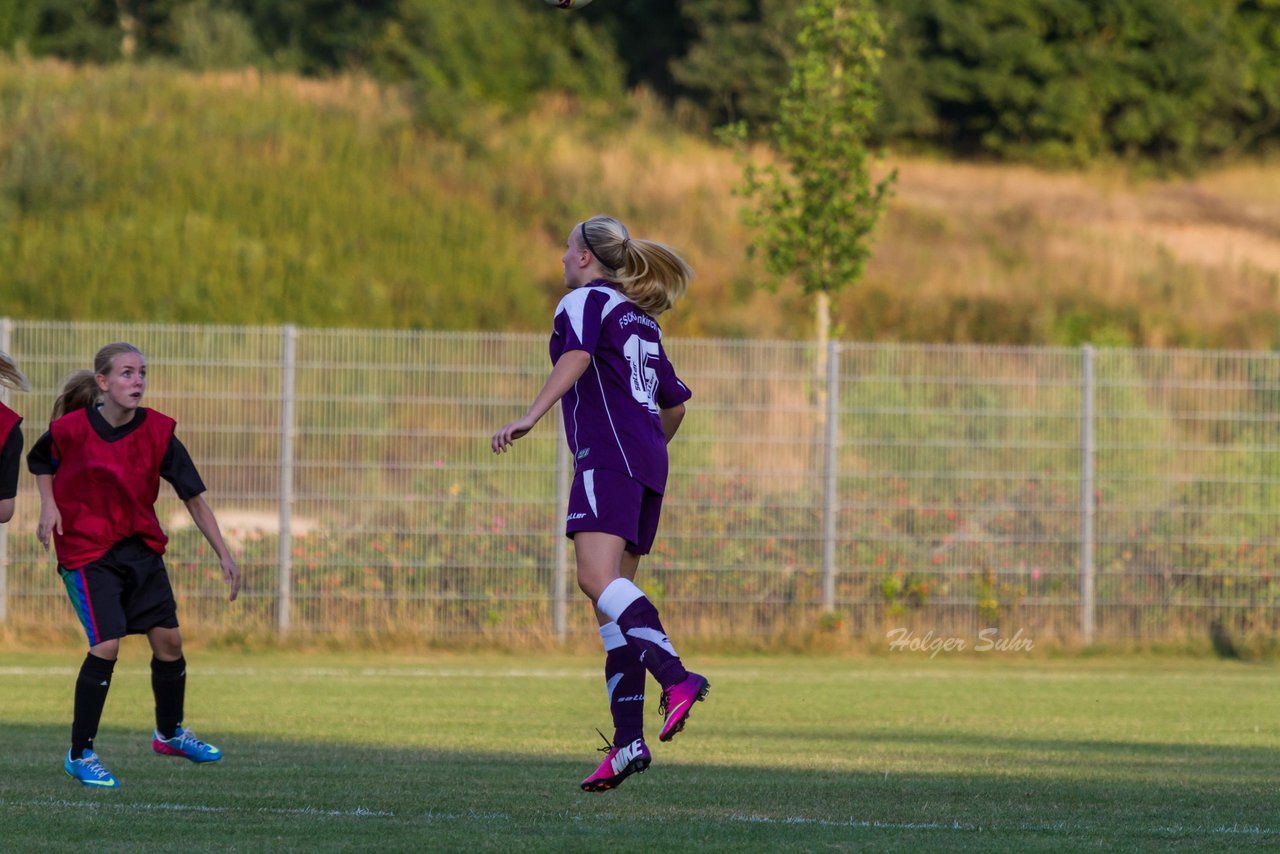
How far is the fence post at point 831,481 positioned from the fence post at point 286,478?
459 cm

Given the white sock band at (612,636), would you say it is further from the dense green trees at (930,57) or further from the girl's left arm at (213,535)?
the dense green trees at (930,57)

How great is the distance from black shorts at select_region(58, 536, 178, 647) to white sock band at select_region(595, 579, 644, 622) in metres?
2.23

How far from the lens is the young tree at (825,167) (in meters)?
18.8

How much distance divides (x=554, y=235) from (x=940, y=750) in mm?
25239

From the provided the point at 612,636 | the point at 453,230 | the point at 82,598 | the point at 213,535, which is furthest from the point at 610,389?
the point at 453,230

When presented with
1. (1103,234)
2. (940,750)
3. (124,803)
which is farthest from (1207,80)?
(124,803)

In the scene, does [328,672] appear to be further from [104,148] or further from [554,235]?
[104,148]

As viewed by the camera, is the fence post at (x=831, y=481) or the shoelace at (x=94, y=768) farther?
the fence post at (x=831, y=481)

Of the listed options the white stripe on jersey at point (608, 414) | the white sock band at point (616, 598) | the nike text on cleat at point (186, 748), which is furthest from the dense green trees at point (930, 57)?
the white sock band at point (616, 598)

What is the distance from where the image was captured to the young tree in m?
18.8

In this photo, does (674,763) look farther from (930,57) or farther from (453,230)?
(930,57)

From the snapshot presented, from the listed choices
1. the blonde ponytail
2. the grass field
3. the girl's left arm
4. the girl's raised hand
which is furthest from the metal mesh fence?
the blonde ponytail

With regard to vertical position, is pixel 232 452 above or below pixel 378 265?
below

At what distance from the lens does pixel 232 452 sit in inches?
626
